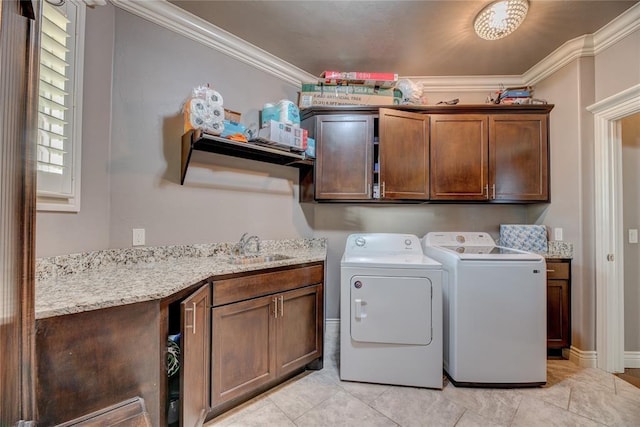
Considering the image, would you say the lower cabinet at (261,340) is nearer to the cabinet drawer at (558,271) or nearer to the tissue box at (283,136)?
the tissue box at (283,136)

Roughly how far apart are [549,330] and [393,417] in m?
1.62

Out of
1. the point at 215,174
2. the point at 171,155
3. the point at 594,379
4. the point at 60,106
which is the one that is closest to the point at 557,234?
the point at 594,379

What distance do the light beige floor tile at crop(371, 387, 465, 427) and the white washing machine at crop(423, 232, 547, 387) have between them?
25 centimetres

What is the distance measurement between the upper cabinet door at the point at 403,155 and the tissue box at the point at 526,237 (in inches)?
34.7

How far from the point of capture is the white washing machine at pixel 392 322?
5.99 ft

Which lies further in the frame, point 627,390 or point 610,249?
point 610,249

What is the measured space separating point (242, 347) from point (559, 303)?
8.30 feet

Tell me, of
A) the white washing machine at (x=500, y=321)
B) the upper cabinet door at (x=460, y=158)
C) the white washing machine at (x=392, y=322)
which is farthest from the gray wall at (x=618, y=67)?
the white washing machine at (x=392, y=322)

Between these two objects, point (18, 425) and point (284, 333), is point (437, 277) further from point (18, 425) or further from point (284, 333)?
point (18, 425)

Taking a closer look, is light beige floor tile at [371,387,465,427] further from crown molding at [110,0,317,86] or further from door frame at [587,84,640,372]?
crown molding at [110,0,317,86]

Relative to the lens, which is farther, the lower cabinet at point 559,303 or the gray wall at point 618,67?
the lower cabinet at point 559,303

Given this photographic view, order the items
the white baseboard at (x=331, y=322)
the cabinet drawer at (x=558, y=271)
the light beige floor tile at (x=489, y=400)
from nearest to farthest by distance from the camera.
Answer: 1. the light beige floor tile at (x=489, y=400)
2. the cabinet drawer at (x=558, y=271)
3. the white baseboard at (x=331, y=322)

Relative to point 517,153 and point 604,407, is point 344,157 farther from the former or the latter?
point 604,407

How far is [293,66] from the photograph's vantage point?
2.50 m
